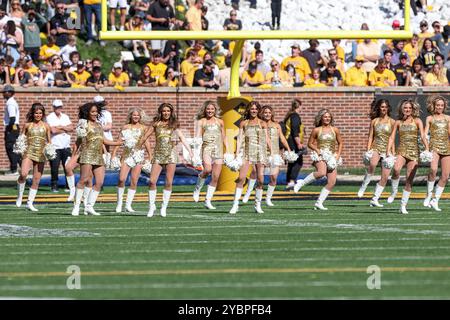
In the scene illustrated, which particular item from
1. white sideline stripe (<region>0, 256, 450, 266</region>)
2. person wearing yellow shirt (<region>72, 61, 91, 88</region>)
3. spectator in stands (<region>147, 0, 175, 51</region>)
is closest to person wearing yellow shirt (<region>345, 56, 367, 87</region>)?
spectator in stands (<region>147, 0, 175, 51</region>)

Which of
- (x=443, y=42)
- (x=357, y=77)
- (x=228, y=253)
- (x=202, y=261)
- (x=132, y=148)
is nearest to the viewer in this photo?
(x=202, y=261)

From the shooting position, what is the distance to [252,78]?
30359 millimetres

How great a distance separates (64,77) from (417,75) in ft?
24.2

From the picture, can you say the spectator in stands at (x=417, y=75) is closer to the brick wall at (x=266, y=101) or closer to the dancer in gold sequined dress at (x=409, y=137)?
the brick wall at (x=266, y=101)

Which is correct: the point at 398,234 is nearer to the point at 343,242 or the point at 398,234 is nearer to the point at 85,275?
the point at 343,242

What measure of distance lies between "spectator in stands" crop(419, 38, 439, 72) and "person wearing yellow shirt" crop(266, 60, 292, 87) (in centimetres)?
284

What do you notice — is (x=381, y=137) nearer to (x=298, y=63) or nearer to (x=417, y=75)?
(x=298, y=63)

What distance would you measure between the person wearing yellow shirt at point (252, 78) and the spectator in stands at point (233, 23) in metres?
3.64

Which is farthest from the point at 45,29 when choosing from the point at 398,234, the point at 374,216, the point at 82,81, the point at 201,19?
the point at 398,234

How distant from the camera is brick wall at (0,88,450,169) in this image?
29.9 m

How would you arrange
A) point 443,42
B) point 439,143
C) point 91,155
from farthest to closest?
1. point 443,42
2. point 439,143
3. point 91,155

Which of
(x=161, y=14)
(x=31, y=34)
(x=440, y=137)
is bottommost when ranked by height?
(x=440, y=137)

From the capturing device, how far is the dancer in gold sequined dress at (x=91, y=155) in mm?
19578

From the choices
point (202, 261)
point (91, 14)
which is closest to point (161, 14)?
point (91, 14)
